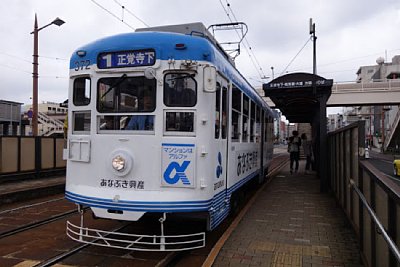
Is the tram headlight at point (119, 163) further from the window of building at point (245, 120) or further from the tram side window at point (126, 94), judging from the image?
the window of building at point (245, 120)

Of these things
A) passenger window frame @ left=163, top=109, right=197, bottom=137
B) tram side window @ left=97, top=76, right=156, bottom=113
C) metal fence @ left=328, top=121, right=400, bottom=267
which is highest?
tram side window @ left=97, top=76, right=156, bottom=113

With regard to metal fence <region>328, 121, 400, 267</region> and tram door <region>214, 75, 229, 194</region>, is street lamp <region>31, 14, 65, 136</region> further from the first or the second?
metal fence <region>328, 121, 400, 267</region>

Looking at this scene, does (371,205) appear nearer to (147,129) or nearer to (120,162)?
(147,129)

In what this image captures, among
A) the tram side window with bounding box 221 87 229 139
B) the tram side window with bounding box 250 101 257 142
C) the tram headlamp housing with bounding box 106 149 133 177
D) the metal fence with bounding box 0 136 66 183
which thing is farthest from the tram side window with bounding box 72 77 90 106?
the metal fence with bounding box 0 136 66 183

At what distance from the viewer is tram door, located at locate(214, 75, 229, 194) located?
521 centimetres

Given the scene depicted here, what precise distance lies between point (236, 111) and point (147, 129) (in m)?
2.02

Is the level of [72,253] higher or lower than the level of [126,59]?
lower

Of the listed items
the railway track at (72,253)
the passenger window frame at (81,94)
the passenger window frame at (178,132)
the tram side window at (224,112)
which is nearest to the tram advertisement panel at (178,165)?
the passenger window frame at (178,132)

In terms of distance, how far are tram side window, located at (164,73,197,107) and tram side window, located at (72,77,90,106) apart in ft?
3.93

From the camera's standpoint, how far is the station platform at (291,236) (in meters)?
4.88

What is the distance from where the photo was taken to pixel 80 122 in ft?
17.6

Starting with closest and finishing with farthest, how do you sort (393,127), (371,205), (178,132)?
(371,205) → (178,132) → (393,127)

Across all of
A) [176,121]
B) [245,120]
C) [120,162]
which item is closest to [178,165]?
[176,121]

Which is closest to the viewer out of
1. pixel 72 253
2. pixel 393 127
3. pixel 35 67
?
pixel 72 253
